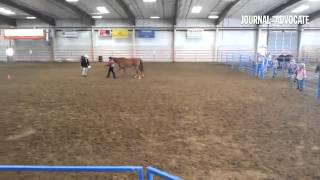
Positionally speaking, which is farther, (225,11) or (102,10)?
(102,10)

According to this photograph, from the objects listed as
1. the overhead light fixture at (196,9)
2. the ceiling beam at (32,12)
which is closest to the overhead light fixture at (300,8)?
the overhead light fixture at (196,9)

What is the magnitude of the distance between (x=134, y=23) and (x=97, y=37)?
4799mm

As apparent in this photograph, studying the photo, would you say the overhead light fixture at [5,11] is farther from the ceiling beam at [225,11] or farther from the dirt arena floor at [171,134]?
the ceiling beam at [225,11]

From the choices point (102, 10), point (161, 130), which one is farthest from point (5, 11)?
point (161, 130)

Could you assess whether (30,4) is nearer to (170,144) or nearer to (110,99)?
(110,99)

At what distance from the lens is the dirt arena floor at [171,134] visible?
4543 mm

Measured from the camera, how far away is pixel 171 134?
616cm

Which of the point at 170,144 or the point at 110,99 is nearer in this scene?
the point at 170,144

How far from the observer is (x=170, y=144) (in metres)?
5.52

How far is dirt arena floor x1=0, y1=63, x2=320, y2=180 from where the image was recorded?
4543mm

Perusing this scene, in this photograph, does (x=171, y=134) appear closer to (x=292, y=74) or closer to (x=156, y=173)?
(x=156, y=173)

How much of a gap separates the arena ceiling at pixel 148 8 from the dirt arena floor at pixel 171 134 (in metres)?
15.0

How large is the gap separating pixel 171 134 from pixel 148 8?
22.3m

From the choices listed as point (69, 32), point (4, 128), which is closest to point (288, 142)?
point (4, 128)
